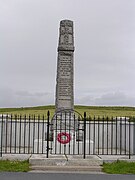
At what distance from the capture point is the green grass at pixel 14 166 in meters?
12.2

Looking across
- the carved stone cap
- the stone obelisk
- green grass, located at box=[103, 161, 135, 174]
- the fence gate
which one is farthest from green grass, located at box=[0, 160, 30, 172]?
the carved stone cap

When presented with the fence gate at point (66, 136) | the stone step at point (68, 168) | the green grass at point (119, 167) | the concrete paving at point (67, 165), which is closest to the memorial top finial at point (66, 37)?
the fence gate at point (66, 136)

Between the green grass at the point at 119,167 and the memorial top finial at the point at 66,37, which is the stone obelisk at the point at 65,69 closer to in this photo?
the memorial top finial at the point at 66,37

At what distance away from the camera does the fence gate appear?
16.6 m

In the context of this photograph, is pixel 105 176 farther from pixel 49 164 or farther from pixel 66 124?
pixel 66 124

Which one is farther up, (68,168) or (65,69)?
(65,69)

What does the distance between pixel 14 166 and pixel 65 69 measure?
21.3 feet

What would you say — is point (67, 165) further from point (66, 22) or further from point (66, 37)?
point (66, 22)

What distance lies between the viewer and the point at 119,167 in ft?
41.9

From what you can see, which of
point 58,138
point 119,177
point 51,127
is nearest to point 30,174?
point 119,177

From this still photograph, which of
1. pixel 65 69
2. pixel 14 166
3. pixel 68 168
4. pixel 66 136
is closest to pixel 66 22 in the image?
pixel 65 69

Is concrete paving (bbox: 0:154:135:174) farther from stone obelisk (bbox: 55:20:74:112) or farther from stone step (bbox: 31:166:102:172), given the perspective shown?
stone obelisk (bbox: 55:20:74:112)

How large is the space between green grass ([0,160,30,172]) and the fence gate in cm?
291

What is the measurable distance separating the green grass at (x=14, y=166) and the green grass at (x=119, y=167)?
2.70 meters
